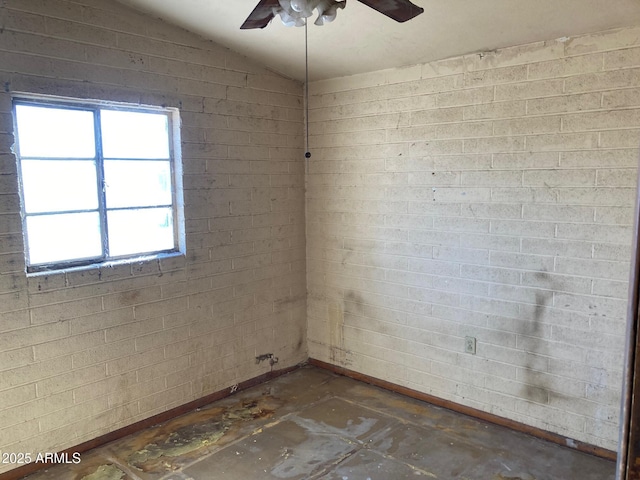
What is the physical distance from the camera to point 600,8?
8.05ft

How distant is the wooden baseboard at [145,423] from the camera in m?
2.76

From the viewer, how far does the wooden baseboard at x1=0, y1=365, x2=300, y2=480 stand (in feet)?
9.05

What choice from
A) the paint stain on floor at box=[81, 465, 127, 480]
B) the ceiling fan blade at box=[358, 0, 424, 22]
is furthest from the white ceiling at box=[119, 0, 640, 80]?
the paint stain on floor at box=[81, 465, 127, 480]

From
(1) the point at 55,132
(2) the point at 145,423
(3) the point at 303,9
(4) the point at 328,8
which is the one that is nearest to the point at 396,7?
(4) the point at 328,8

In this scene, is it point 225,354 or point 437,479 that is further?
point 225,354

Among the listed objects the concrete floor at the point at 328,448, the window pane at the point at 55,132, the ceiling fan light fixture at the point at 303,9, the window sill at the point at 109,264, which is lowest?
the concrete floor at the point at 328,448

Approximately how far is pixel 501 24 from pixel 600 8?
50cm

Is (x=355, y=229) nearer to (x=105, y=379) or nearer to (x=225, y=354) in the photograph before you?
(x=225, y=354)

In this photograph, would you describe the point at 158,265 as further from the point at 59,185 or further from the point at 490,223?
the point at 490,223

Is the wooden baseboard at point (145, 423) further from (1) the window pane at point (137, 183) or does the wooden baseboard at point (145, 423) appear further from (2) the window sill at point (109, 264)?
(1) the window pane at point (137, 183)

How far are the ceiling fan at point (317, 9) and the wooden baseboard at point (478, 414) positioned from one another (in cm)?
264

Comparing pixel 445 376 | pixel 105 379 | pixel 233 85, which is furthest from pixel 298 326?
pixel 233 85

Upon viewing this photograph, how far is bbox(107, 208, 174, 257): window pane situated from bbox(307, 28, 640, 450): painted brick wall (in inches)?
53.6

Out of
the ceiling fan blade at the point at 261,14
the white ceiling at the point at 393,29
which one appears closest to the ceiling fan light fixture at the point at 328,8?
the ceiling fan blade at the point at 261,14
